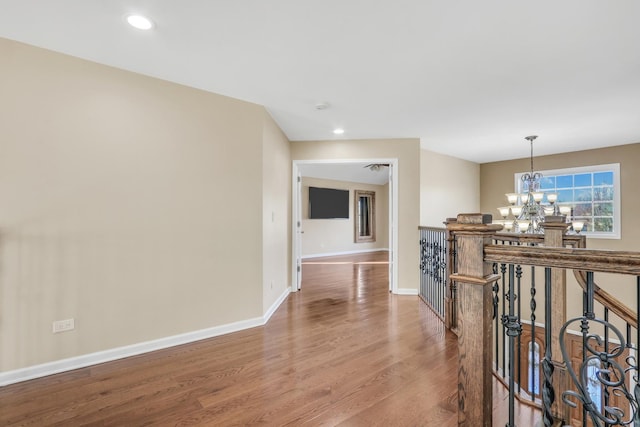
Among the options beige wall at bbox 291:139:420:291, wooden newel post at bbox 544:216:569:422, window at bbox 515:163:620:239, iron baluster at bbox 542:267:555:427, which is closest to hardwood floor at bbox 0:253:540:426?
wooden newel post at bbox 544:216:569:422

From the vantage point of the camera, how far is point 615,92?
9.77 ft

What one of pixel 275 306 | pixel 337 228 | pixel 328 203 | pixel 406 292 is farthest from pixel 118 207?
pixel 337 228

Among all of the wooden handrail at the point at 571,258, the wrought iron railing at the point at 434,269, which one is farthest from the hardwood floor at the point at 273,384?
the wooden handrail at the point at 571,258

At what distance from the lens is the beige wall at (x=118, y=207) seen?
2.14m

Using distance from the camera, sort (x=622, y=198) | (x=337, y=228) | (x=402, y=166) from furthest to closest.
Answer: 1. (x=337, y=228)
2. (x=622, y=198)
3. (x=402, y=166)

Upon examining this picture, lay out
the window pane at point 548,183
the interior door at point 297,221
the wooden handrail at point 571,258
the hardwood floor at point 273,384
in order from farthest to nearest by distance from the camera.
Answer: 1. the window pane at point 548,183
2. the interior door at point 297,221
3. the hardwood floor at point 273,384
4. the wooden handrail at point 571,258

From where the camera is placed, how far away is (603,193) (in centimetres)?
540

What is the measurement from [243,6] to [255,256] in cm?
224

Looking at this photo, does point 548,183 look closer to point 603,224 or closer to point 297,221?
point 603,224

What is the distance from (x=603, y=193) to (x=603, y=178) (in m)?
0.27

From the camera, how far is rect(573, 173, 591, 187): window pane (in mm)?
5578

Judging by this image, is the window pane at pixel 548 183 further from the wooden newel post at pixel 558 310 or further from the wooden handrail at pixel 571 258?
the wooden handrail at pixel 571 258

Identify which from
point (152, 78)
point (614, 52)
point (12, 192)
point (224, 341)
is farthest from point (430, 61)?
point (12, 192)

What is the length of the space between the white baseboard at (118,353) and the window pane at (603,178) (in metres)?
Result: 6.40
